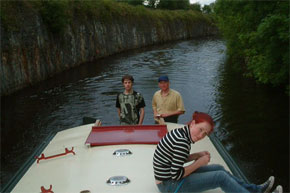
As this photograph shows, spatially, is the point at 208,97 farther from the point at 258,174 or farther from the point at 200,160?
the point at 200,160

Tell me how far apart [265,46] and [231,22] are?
8.58m

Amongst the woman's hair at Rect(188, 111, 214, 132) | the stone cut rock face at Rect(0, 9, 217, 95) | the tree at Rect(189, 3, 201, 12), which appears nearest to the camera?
the woman's hair at Rect(188, 111, 214, 132)

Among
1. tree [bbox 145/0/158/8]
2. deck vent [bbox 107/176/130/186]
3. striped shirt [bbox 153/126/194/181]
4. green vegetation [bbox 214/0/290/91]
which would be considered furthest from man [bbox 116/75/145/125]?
tree [bbox 145/0/158/8]

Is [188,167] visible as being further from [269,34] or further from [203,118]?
[269,34]

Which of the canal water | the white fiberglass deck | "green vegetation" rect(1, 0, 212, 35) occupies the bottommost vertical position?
the canal water

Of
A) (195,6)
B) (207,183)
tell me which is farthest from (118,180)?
(195,6)

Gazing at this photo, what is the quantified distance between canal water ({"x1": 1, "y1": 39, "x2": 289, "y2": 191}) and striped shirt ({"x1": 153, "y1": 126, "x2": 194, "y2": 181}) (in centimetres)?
480

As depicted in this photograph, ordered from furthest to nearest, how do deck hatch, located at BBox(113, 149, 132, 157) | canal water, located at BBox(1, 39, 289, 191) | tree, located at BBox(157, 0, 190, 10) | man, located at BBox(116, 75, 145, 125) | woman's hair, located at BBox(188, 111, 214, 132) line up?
1. tree, located at BBox(157, 0, 190, 10)
2. canal water, located at BBox(1, 39, 289, 191)
3. man, located at BBox(116, 75, 145, 125)
4. deck hatch, located at BBox(113, 149, 132, 157)
5. woman's hair, located at BBox(188, 111, 214, 132)

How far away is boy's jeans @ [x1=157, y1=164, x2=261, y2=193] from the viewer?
10.7 feet

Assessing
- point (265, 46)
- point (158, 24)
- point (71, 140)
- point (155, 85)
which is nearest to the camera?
point (71, 140)

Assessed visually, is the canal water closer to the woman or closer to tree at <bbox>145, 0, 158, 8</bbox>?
the woman

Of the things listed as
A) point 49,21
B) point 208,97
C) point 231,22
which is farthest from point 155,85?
point 49,21

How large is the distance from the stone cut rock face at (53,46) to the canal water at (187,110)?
0.75 m

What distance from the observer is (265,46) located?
1140 cm
